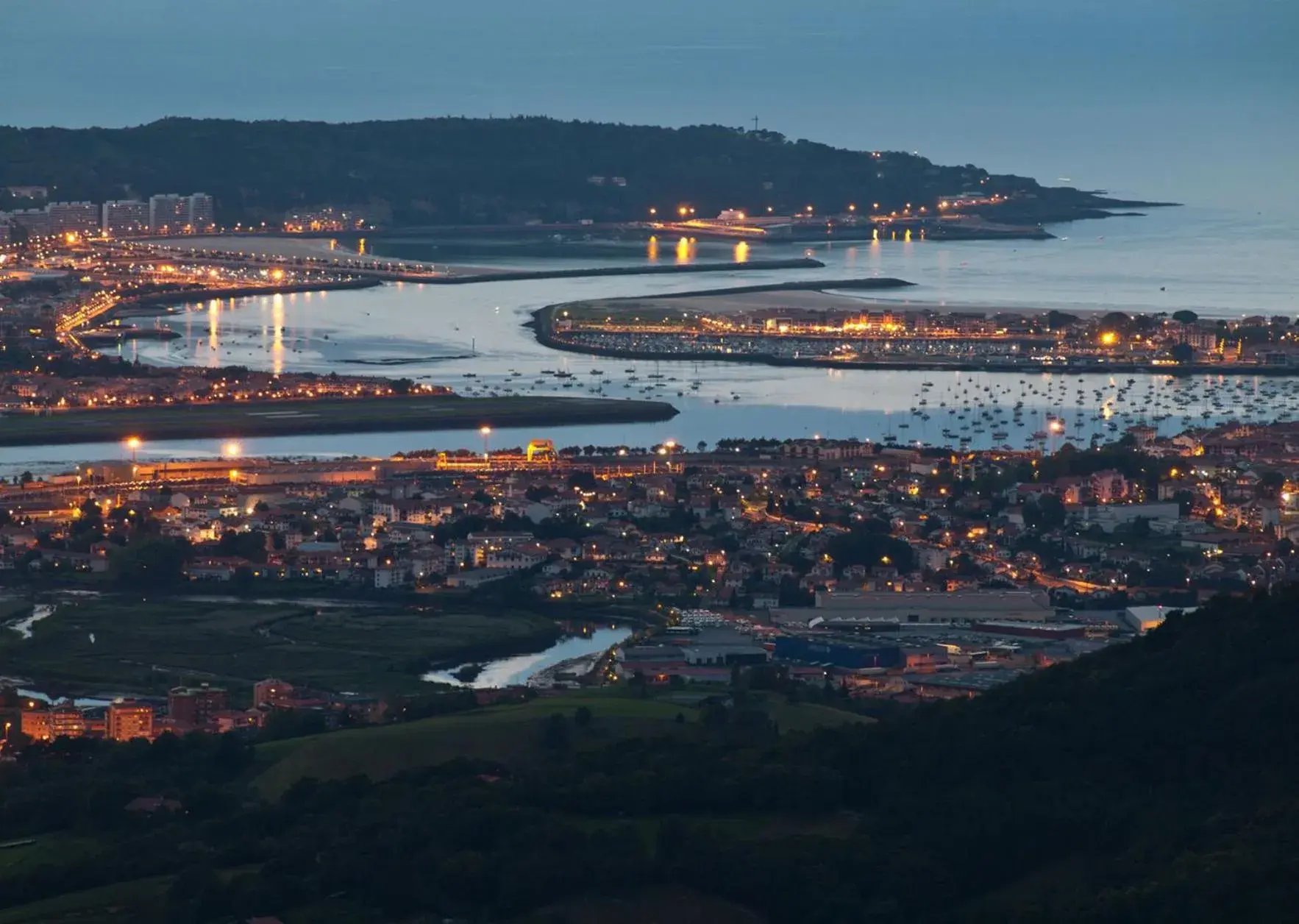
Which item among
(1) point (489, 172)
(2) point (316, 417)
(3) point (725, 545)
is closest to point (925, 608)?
(3) point (725, 545)

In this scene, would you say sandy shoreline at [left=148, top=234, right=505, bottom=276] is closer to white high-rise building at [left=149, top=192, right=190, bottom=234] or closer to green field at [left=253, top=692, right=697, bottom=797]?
white high-rise building at [left=149, top=192, right=190, bottom=234]

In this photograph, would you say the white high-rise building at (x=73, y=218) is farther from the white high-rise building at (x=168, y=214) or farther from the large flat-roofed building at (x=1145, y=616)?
the large flat-roofed building at (x=1145, y=616)

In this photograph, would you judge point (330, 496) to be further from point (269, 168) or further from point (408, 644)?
point (269, 168)

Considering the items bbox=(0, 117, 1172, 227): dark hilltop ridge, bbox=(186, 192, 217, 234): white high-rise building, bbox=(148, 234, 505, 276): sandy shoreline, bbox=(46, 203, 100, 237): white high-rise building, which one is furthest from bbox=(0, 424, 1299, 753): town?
bbox=(0, 117, 1172, 227): dark hilltop ridge

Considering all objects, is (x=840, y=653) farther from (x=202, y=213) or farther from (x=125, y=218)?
(x=202, y=213)

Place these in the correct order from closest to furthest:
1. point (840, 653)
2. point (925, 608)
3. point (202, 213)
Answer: point (840, 653), point (925, 608), point (202, 213)

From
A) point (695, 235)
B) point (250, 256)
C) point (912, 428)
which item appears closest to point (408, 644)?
point (912, 428)

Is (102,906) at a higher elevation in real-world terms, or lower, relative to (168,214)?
lower
